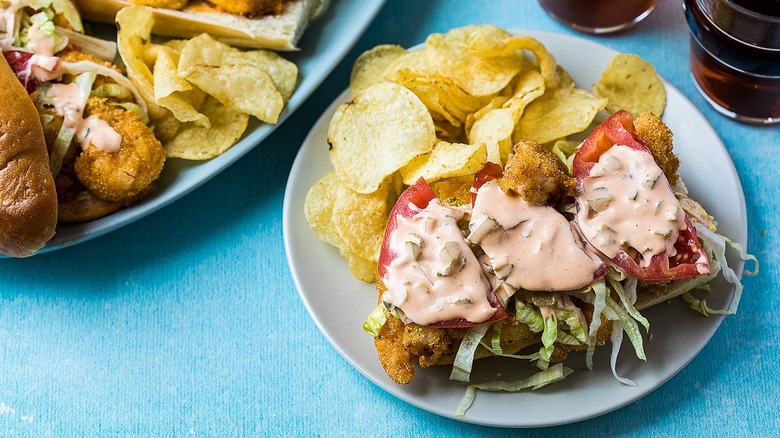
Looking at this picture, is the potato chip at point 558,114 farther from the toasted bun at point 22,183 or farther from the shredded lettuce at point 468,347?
the toasted bun at point 22,183

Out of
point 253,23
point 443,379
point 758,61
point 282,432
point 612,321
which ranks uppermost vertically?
point 758,61

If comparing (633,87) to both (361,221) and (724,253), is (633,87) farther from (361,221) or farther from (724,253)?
(361,221)

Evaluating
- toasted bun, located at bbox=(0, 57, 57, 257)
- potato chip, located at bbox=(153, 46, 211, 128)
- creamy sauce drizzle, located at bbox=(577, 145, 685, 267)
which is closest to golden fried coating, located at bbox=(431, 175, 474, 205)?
creamy sauce drizzle, located at bbox=(577, 145, 685, 267)

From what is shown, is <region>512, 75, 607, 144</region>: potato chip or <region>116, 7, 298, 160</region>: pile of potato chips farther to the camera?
<region>116, 7, 298, 160</region>: pile of potato chips

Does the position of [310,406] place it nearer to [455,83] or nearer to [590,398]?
[590,398]

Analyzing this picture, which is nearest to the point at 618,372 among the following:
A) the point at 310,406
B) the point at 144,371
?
the point at 310,406

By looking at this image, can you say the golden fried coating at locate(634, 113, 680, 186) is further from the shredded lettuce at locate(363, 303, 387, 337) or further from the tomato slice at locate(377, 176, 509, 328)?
the shredded lettuce at locate(363, 303, 387, 337)
